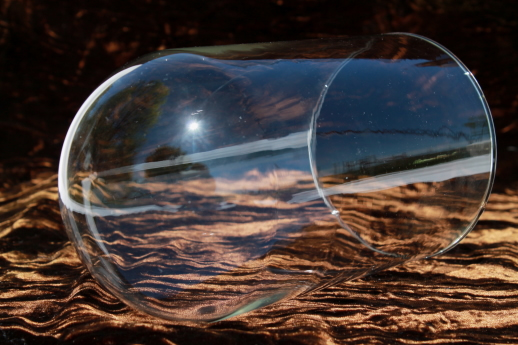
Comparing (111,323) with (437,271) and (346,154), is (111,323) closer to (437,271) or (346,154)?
(346,154)

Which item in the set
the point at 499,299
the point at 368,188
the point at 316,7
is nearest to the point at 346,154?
the point at 368,188

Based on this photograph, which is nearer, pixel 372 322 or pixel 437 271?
pixel 372 322

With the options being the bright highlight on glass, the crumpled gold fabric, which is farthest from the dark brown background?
the bright highlight on glass

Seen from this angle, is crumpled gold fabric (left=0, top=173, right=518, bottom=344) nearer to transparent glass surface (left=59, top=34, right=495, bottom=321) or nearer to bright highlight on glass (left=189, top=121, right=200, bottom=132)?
transparent glass surface (left=59, top=34, right=495, bottom=321)

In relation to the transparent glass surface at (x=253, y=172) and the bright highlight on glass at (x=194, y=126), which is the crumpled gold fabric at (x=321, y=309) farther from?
the bright highlight on glass at (x=194, y=126)

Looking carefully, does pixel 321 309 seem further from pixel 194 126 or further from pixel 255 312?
pixel 194 126

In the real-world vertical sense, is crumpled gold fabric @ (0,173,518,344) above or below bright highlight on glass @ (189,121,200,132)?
below
